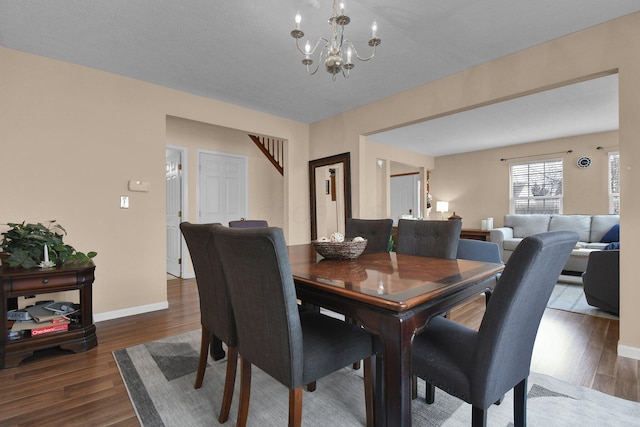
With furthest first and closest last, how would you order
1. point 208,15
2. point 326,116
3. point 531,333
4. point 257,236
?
point 326,116, point 208,15, point 531,333, point 257,236

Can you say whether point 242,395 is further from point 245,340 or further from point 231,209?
point 231,209

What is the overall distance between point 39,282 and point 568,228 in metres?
6.95

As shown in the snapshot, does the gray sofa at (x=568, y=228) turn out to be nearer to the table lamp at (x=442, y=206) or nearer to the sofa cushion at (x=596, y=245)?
the sofa cushion at (x=596, y=245)

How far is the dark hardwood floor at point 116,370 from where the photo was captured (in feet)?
5.22

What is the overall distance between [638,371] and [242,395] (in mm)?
2460

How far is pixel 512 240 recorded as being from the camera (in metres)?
5.40

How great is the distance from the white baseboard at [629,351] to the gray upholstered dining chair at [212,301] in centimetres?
265

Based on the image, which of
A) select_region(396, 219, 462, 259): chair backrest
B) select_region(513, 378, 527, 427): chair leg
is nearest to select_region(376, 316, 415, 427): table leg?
select_region(513, 378, 527, 427): chair leg

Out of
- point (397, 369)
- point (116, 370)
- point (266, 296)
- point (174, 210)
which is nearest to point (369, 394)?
point (397, 369)

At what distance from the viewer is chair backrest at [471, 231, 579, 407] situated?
0.93 meters

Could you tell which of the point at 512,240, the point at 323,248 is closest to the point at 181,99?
the point at 323,248

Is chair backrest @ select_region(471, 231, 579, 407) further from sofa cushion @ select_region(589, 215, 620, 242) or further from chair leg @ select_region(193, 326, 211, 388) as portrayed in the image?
sofa cushion @ select_region(589, 215, 620, 242)

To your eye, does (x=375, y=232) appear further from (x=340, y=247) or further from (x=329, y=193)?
(x=329, y=193)

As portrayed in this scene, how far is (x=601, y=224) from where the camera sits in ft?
16.1
